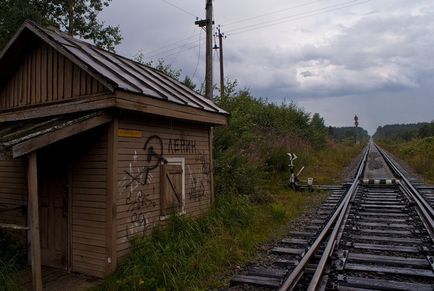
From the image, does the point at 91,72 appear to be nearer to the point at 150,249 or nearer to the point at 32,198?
the point at 32,198

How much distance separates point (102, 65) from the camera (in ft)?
24.1

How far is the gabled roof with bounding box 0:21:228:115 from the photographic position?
22.1 feet

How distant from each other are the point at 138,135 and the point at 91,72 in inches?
56.5

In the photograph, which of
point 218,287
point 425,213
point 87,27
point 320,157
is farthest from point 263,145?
point 87,27

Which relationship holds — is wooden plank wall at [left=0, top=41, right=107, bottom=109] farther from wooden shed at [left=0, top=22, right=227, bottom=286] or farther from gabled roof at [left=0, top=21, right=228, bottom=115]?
gabled roof at [left=0, top=21, right=228, bottom=115]

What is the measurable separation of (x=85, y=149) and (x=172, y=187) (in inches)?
81.9

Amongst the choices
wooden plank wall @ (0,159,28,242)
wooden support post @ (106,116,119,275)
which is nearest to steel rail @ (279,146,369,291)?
wooden support post @ (106,116,119,275)

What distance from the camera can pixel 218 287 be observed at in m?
5.66

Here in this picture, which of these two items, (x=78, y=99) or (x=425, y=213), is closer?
(x=78, y=99)

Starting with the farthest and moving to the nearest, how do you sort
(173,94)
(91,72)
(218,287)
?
(173,94) → (91,72) → (218,287)

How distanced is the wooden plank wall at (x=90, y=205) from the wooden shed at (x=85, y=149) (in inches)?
0.7

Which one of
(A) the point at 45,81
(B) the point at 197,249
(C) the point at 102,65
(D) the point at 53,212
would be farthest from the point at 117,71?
(B) the point at 197,249

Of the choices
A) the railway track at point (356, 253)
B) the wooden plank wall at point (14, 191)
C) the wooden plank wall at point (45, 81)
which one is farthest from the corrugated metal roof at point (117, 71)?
the railway track at point (356, 253)

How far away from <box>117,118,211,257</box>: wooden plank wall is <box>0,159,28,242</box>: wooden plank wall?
237 centimetres
